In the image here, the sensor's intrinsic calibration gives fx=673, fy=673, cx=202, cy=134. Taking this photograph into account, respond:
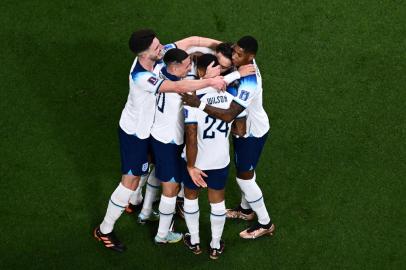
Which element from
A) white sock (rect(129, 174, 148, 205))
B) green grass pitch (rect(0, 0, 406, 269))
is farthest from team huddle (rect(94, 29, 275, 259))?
green grass pitch (rect(0, 0, 406, 269))

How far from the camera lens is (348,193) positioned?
684cm

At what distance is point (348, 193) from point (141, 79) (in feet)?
8.69

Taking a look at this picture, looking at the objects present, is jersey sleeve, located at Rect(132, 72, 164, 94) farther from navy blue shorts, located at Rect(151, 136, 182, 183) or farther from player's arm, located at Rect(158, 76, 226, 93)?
navy blue shorts, located at Rect(151, 136, 182, 183)

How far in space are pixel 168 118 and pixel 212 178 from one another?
67cm

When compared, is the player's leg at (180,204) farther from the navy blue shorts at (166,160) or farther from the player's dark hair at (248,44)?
the player's dark hair at (248,44)

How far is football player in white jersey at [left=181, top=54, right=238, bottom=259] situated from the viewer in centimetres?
536

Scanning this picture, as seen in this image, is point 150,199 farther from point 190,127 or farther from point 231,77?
point 231,77

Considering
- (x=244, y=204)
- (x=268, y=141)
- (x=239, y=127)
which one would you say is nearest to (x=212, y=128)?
(x=239, y=127)

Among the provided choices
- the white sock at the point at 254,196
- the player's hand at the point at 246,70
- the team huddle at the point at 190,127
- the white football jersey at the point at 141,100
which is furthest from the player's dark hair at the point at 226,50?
the white sock at the point at 254,196

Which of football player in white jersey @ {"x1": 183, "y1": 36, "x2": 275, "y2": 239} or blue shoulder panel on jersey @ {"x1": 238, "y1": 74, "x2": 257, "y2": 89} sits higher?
blue shoulder panel on jersey @ {"x1": 238, "y1": 74, "x2": 257, "y2": 89}

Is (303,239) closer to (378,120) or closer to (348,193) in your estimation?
(348,193)

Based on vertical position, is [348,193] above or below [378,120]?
below

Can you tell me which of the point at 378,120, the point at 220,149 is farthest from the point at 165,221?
the point at 378,120

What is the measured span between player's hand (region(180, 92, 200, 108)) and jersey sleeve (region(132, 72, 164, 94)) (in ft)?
0.74
